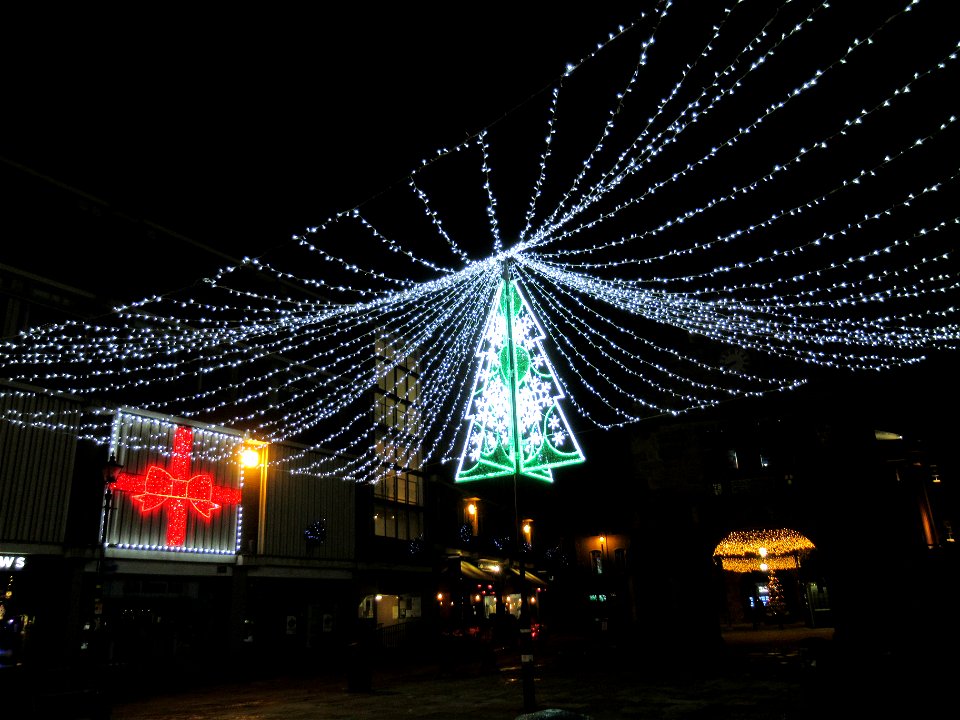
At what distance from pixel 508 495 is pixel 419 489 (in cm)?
995

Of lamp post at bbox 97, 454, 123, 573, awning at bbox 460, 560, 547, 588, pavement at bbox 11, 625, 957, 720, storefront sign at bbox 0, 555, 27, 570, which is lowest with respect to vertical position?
pavement at bbox 11, 625, 957, 720

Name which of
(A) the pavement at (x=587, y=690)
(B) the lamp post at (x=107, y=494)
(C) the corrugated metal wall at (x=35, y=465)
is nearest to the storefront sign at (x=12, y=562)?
(C) the corrugated metal wall at (x=35, y=465)

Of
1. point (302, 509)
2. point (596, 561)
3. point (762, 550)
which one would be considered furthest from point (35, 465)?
point (596, 561)

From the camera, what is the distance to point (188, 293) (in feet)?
63.0

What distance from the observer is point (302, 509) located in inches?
867

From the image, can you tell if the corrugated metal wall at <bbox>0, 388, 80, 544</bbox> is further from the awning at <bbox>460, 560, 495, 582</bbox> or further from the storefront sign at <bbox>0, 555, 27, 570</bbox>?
the awning at <bbox>460, 560, 495, 582</bbox>

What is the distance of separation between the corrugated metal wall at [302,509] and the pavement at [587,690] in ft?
12.5

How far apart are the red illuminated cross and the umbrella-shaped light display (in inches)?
608

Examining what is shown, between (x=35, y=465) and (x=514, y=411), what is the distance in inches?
463

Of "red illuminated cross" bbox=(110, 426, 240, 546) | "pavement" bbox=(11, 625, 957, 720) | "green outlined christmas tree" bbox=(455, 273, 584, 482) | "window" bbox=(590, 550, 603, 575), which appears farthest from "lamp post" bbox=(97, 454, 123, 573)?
"window" bbox=(590, 550, 603, 575)

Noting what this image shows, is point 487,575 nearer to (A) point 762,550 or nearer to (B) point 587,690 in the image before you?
(A) point 762,550

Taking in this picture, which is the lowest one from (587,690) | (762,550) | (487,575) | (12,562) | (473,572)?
(587,690)

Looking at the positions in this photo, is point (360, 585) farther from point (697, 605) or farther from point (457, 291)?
point (457, 291)

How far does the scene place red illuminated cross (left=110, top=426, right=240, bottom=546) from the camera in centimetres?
1717
